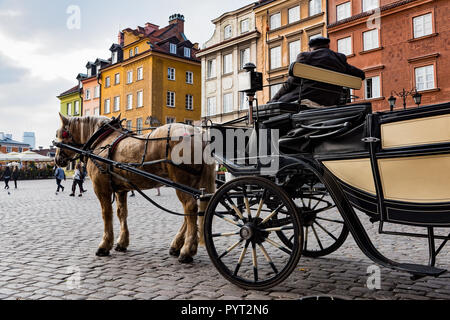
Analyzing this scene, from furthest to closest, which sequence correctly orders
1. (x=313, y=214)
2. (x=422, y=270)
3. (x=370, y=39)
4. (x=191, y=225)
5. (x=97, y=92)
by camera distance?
(x=97, y=92) < (x=370, y=39) < (x=191, y=225) < (x=313, y=214) < (x=422, y=270)

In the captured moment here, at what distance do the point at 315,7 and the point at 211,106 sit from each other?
10685 millimetres

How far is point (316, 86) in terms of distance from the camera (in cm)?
399

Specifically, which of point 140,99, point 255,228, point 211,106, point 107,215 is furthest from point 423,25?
point 140,99

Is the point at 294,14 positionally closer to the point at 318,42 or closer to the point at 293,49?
the point at 293,49

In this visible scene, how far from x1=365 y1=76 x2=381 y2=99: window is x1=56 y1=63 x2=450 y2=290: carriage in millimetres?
18426

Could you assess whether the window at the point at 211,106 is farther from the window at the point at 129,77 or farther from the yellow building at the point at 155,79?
the window at the point at 129,77

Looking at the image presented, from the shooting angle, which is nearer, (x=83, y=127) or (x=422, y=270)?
(x=422, y=270)

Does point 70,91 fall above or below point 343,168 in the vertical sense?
above

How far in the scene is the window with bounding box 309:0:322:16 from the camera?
2430 centimetres

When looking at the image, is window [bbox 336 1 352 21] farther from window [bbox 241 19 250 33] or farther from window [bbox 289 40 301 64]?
window [bbox 241 19 250 33]

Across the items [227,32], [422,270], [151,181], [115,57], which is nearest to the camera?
[422,270]

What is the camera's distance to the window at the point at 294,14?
83.2 ft

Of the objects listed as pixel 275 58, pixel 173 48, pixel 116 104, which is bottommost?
pixel 116 104
